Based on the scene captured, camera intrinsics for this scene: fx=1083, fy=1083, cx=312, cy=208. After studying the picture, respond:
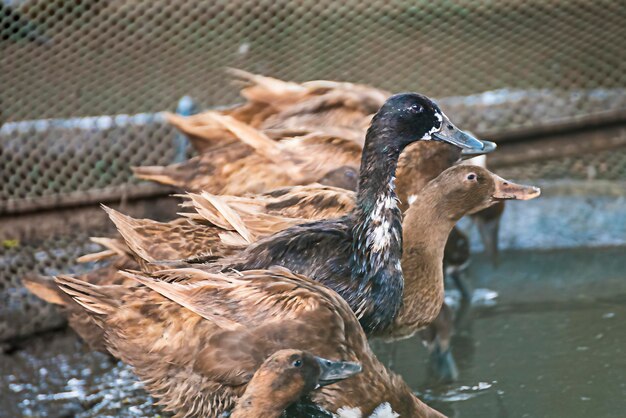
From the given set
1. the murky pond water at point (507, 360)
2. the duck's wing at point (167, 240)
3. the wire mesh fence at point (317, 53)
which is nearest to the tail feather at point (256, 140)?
the duck's wing at point (167, 240)

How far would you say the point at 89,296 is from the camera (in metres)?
A: 4.56

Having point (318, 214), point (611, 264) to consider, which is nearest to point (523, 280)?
point (611, 264)

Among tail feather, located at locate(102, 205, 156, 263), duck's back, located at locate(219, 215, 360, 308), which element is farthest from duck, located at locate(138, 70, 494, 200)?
duck's back, located at locate(219, 215, 360, 308)

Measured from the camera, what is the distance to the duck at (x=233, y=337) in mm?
4109

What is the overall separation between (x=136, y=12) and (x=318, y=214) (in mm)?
3749

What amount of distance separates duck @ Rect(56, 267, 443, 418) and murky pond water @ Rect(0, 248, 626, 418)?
801 millimetres

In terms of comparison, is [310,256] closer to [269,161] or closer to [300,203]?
[300,203]

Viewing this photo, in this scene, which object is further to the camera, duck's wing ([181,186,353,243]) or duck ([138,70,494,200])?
duck ([138,70,494,200])

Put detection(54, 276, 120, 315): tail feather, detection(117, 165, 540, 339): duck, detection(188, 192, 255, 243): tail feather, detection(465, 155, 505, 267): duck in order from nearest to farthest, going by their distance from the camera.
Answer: detection(54, 276, 120, 315): tail feather
detection(188, 192, 255, 243): tail feather
detection(117, 165, 540, 339): duck
detection(465, 155, 505, 267): duck

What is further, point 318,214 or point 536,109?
point 536,109

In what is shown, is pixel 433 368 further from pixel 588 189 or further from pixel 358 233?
pixel 588 189

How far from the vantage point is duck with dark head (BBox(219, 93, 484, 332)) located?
15.1 feet

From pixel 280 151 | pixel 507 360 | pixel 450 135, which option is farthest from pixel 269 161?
pixel 507 360

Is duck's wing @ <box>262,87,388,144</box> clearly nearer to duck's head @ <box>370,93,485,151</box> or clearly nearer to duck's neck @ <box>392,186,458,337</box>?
duck's neck @ <box>392,186,458,337</box>
